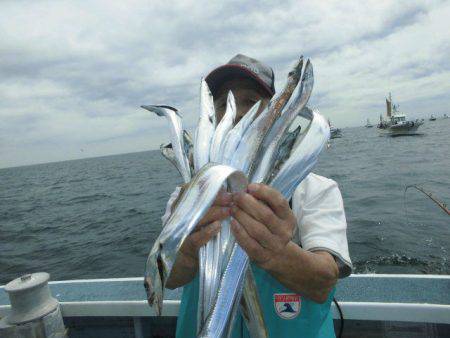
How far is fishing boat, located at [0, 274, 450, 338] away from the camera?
3.03m

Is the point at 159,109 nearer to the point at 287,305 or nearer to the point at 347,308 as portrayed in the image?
the point at 287,305

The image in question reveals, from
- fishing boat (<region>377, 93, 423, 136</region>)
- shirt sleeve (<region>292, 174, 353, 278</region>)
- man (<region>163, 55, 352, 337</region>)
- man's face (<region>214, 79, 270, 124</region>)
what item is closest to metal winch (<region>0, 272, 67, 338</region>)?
man (<region>163, 55, 352, 337</region>)

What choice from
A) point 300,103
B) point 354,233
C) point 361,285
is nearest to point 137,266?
point 354,233

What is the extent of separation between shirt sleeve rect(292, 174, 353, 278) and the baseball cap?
689 millimetres

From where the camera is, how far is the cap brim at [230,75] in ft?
7.21

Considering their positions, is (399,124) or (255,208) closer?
(255,208)

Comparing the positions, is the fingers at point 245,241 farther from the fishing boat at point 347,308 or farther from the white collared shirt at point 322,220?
the fishing boat at point 347,308

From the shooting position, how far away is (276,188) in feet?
4.22

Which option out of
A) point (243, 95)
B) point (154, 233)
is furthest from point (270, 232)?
point (154, 233)

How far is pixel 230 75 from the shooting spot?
2.25m

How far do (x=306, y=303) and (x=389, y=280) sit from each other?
220 cm

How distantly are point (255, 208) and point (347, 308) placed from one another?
2.42 metres

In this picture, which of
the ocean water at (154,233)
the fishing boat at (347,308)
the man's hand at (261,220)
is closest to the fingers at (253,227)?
the man's hand at (261,220)

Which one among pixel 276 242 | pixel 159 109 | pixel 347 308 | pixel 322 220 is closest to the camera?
pixel 276 242
